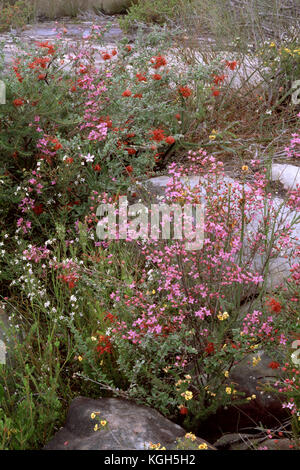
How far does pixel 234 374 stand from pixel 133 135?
1.85 metres

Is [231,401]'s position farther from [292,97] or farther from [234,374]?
[292,97]

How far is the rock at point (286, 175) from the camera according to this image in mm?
3664

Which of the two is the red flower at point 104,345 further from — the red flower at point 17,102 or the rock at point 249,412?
the red flower at point 17,102

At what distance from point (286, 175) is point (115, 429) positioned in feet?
7.72

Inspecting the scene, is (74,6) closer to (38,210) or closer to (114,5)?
(114,5)

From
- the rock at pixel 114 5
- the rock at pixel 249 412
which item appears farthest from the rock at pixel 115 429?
the rock at pixel 114 5

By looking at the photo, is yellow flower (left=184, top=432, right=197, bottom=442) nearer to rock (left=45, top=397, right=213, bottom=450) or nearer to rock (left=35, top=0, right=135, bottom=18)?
rock (left=45, top=397, right=213, bottom=450)

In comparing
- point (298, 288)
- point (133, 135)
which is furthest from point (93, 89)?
point (298, 288)

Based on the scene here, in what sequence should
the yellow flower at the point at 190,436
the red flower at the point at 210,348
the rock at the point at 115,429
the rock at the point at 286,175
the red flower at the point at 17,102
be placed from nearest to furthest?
the yellow flower at the point at 190,436 → the rock at the point at 115,429 → the red flower at the point at 210,348 → the red flower at the point at 17,102 → the rock at the point at 286,175

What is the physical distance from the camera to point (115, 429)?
2.00m

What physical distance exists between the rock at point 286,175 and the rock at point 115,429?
2032 mm

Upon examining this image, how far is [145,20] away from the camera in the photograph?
9.20 metres

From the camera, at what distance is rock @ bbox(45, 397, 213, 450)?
1.95m

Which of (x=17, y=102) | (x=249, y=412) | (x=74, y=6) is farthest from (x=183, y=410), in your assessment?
(x=74, y=6)
